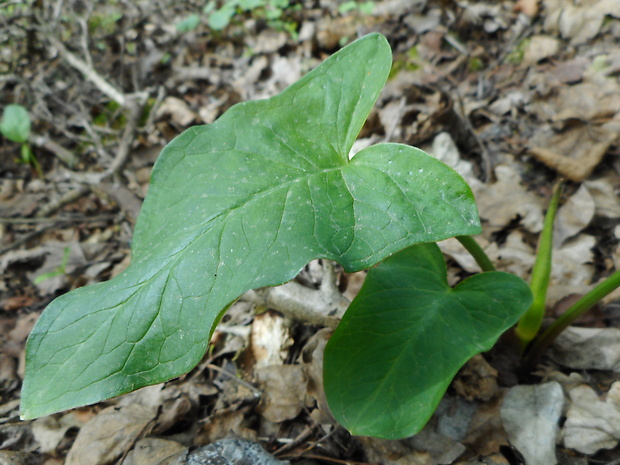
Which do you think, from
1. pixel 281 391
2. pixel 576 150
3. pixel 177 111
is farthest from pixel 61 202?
pixel 576 150

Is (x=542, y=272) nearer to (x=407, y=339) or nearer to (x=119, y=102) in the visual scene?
(x=407, y=339)

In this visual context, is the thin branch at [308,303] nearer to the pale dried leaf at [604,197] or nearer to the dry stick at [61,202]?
the pale dried leaf at [604,197]

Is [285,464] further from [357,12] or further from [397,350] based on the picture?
[357,12]

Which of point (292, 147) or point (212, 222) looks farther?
point (292, 147)

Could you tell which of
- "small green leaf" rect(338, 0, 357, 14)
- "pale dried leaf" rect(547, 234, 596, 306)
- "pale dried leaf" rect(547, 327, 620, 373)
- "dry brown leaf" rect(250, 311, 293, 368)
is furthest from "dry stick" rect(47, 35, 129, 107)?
"pale dried leaf" rect(547, 327, 620, 373)

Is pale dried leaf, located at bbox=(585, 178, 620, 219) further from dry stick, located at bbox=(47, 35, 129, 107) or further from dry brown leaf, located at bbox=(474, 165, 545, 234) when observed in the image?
dry stick, located at bbox=(47, 35, 129, 107)

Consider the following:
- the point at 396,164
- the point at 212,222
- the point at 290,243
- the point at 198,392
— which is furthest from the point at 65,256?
the point at 396,164

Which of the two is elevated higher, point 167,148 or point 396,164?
point 167,148
